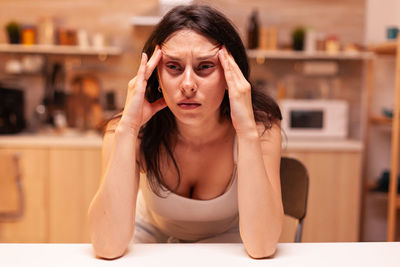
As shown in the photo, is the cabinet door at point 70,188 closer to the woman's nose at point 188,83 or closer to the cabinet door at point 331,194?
the cabinet door at point 331,194

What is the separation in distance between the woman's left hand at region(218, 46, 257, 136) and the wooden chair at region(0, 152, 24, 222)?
2143mm

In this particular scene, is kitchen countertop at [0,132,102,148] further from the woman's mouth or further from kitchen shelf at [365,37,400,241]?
kitchen shelf at [365,37,400,241]

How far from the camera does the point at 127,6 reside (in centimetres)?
329

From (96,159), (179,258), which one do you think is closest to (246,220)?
(179,258)

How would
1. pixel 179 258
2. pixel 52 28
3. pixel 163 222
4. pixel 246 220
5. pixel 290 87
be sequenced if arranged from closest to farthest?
pixel 179 258 < pixel 246 220 < pixel 163 222 < pixel 52 28 < pixel 290 87

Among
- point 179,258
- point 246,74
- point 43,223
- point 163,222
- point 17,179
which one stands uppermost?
point 246,74

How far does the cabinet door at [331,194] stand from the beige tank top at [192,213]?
1526 millimetres

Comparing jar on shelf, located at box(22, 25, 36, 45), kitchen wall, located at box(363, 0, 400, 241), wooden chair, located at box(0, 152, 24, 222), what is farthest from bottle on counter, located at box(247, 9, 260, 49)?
wooden chair, located at box(0, 152, 24, 222)

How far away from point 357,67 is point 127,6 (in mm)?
1993

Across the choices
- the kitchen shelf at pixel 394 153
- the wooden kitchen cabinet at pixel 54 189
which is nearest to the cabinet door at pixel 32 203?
the wooden kitchen cabinet at pixel 54 189

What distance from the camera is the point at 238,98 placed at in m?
1.11

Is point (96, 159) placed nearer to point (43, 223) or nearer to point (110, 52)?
point (43, 223)

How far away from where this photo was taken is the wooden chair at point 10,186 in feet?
8.96

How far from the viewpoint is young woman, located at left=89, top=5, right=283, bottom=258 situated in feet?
3.53
